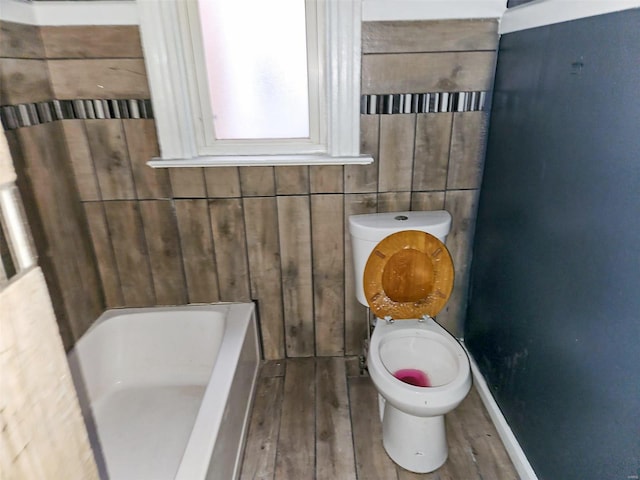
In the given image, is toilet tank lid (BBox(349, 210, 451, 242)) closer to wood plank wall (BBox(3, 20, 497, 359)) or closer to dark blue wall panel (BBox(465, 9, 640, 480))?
wood plank wall (BBox(3, 20, 497, 359))

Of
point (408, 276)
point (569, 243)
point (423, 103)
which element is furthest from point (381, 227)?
point (569, 243)

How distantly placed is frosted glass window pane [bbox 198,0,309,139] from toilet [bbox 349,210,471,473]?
558 mm

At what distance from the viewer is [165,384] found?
197cm

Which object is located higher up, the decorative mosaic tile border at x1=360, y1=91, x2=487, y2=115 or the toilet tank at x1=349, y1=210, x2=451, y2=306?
the decorative mosaic tile border at x1=360, y1=91, x2=487, y2=115

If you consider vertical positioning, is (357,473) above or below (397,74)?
below

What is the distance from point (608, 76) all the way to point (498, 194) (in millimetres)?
697

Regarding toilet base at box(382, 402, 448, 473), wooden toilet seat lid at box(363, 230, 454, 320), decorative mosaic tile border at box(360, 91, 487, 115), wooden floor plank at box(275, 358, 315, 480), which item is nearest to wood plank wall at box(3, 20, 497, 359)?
decorative mosaic tile border at box(360, 91, 487, 115)

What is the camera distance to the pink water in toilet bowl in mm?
1709

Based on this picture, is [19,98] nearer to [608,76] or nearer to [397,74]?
[397,74]

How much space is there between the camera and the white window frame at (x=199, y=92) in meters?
1.61

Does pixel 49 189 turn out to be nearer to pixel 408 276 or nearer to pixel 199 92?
pixel 199 92

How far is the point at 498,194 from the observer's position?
1.71 metres

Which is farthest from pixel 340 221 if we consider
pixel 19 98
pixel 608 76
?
pixel 19 98

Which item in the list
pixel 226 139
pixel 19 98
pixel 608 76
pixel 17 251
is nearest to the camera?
pixel 17 251
